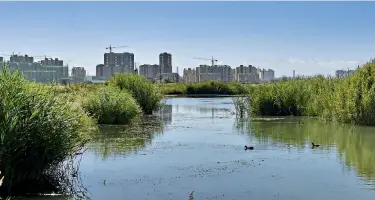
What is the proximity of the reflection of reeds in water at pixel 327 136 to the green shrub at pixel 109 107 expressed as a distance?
5029mm

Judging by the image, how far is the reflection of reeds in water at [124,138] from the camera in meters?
14.8

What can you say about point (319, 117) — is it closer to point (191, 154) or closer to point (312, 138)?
point (312, 138)

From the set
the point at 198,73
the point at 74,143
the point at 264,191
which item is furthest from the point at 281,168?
the point at 198,73

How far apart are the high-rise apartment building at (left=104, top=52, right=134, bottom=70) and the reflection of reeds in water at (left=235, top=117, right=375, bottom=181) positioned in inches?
4710

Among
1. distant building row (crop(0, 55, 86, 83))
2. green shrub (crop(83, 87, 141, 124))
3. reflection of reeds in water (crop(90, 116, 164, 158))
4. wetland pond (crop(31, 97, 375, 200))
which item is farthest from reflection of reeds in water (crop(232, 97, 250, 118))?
distant building row (crop(0, 55, 86, 83))

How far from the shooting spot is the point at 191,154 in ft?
46.5

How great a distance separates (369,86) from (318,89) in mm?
6080

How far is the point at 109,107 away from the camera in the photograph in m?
22.7

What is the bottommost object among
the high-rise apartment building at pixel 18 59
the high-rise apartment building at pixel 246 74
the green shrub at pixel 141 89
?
the green shrub at pixel 141 89

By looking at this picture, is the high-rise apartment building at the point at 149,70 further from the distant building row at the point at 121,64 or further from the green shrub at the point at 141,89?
the green shrub at the point at 141,89

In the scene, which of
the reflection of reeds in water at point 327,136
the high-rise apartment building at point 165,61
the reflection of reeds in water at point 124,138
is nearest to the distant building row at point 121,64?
the high-rise apartment building at point 165,61

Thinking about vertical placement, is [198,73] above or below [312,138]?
above

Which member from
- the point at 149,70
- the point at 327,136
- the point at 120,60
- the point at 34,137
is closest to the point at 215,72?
the point at 149,70

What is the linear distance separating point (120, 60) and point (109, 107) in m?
125
